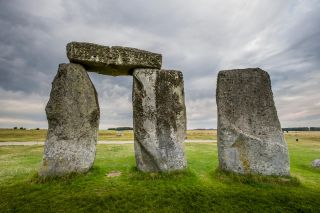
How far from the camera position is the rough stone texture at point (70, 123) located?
28.7ft

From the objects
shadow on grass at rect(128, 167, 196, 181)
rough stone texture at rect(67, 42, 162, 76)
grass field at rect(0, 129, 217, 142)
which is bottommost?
shadow on grass at rect(128, 167, 196, 181)

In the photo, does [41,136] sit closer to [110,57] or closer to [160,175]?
[110,57]

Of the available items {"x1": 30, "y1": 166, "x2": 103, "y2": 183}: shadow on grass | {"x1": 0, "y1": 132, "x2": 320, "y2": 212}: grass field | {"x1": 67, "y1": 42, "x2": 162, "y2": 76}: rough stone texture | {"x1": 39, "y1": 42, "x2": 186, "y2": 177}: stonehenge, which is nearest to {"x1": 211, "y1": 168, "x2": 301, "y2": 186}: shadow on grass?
{"x1": 0, "y1": 132, "x2": 320, "y2": 212}: grass field

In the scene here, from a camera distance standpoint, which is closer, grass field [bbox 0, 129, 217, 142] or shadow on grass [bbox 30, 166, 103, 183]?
shadow on grass [bbox 30, 166, 103, 183]

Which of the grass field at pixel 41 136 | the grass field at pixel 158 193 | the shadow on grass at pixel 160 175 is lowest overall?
the grass field at pixel 158 193

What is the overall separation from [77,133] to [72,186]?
2.02 meters

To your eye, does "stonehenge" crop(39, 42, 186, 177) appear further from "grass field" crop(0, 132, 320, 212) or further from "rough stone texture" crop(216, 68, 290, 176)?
"rough stone texture" crop(216, 68, 290, 176)

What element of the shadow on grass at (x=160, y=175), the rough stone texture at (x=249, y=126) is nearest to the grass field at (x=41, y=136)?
the shadow on grass at (x=160, y=175)

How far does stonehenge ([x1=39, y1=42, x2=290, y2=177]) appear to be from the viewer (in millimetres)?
8859

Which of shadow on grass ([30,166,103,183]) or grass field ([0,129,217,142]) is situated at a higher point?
grass field ([0,129,217,142])

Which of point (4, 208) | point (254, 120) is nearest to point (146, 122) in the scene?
point (254, 120)

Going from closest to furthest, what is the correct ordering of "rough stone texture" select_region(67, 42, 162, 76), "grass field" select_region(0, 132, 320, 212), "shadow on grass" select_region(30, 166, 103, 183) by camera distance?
"grass field" select_region(0, 132, 320, 212) → "shadow on grass" select_region(30, 166, 103, 183) → "rough stone texture" select_region(67, 42, 162, 76)

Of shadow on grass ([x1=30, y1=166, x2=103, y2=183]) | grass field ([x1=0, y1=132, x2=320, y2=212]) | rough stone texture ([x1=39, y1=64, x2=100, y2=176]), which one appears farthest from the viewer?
rough stone texture ([x1=39, y1=64, x2=100, y2=176])

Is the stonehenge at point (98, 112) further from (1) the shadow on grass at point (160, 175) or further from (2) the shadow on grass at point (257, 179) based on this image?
(2) the shadow on grass at point (257, 179)
